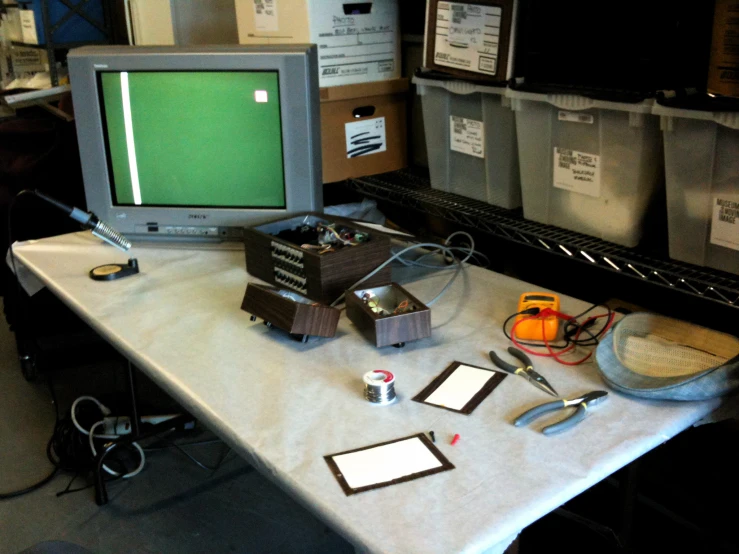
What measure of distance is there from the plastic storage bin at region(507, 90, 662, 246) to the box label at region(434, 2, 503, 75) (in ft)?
0.37

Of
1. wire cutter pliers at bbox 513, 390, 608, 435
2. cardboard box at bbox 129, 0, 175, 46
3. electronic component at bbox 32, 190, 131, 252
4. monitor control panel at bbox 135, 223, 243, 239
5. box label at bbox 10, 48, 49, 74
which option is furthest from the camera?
box label at bbox 10, 48, 49, 74

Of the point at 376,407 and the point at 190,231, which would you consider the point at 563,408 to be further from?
the point at 190,231

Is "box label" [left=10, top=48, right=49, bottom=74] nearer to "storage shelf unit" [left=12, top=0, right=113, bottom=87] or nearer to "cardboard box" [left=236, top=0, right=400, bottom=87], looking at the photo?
"storage shelf unit" [left=12, top=0, right=113, bottom=87]

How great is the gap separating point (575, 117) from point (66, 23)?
8.10 ft

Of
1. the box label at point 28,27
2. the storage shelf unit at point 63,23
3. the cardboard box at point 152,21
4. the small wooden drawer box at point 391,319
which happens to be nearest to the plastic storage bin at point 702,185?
the small wooden drawer box at point 391,319

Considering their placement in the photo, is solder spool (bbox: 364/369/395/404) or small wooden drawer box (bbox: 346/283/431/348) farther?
small wooden drawer box (bbox: 346/283/431/348)

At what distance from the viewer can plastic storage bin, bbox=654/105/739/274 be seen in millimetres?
1183

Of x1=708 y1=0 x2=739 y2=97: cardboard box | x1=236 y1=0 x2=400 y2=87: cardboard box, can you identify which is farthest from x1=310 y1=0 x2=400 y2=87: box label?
x1=708 y1=0 x2=739 y2=97: cardboard box

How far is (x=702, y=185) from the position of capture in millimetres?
1238

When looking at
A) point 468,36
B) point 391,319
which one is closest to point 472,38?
point 468,36

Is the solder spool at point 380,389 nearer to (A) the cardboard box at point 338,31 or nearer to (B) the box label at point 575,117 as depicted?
(B) the box label at point 575,117

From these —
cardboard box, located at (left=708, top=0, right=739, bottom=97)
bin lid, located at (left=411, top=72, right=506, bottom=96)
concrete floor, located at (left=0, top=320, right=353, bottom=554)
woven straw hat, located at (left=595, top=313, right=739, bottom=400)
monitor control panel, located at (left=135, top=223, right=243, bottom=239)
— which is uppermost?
cardboard box, located at (left=708, top=0, right=739, bottom=97)

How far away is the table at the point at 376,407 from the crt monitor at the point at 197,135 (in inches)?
7.8

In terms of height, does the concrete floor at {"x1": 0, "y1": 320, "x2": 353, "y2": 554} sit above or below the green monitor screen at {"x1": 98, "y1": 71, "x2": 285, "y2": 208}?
below
